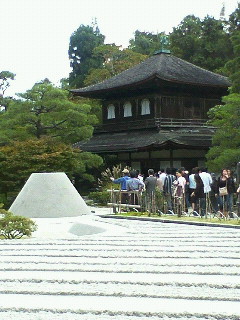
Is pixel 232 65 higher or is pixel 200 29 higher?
pixel 200 29

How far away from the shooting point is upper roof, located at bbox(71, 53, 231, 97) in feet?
110

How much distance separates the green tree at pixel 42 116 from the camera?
99.1 ft

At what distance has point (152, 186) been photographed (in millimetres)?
17906

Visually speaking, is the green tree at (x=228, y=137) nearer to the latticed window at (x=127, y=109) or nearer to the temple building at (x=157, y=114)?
the temple building at (x=157, y=114)

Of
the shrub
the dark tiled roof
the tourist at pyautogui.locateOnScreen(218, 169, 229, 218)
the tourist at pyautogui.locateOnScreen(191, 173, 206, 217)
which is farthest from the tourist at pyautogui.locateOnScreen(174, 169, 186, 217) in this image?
the dark tiled roof

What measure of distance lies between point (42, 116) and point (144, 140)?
568 cm

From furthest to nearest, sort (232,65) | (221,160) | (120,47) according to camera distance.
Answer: (120,47), (232,65), (221,160)

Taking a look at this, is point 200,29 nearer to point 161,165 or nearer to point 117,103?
point 117,103

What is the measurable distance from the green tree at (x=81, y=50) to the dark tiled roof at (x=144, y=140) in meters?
21.2

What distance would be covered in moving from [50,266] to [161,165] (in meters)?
24.0

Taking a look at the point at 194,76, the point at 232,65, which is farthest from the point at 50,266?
the point at 194,76

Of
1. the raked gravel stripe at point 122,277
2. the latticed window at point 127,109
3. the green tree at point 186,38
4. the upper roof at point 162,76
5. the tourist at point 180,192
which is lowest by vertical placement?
the raked gravel stripe at point 122,277

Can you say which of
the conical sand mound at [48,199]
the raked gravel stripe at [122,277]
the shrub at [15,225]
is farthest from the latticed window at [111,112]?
the raked gravel stripe at [122,277]

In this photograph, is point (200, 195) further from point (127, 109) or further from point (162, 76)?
point (127, 109)
